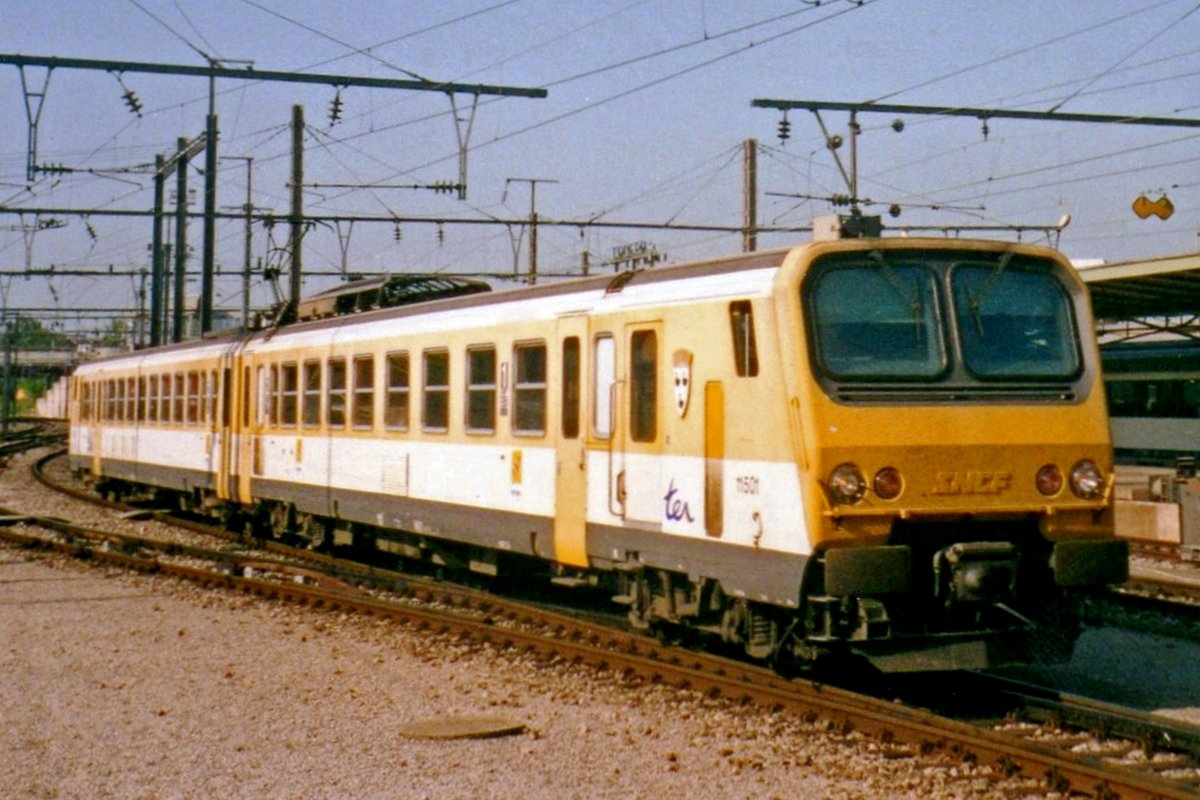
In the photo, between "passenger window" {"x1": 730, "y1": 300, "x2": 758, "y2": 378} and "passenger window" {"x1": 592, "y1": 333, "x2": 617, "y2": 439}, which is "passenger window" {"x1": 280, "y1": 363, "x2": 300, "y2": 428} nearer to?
"passenger window" {"x1": 592, "y1": 333, "x2": 617, "y2": 439}

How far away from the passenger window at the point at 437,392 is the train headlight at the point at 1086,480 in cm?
667

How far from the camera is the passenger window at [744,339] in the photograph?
9.48 metres

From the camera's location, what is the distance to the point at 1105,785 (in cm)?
709

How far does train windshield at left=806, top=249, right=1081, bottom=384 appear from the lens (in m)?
9.22

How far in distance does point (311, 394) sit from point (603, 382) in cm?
734

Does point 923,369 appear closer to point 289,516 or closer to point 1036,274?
point 1036,274

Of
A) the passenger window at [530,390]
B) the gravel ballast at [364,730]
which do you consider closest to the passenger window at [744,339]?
the gravel ballast at [364,730]

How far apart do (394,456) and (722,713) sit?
23.1 feet

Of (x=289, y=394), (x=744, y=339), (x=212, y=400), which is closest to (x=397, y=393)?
(x=289, y=394)

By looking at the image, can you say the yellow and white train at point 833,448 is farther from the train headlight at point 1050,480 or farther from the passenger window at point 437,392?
the passenger window at point 437,392

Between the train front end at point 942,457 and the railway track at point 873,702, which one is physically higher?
the train front end at point 942,457

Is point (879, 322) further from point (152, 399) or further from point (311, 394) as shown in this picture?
point (152, 399)

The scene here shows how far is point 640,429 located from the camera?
10.7m

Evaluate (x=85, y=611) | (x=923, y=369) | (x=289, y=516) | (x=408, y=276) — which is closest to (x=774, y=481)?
(x=923, y=369)
